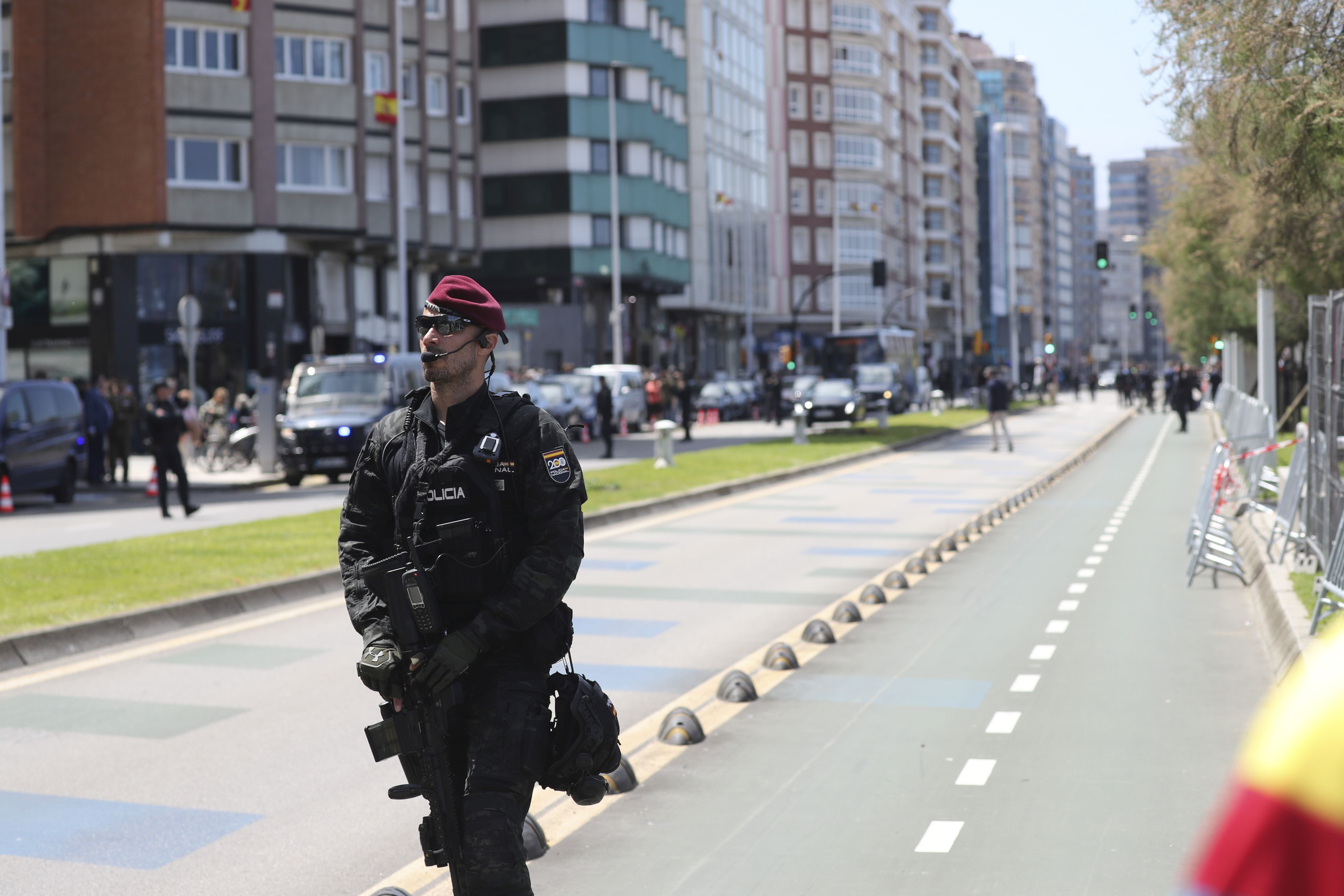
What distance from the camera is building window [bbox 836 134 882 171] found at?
112m

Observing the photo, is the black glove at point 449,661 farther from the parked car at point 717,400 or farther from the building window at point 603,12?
the building window at point 603,12

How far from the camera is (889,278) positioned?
390 ft

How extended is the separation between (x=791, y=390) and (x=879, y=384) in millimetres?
3177

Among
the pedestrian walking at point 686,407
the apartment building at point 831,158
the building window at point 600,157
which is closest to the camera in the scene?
the pedestrian walking at point 686,407

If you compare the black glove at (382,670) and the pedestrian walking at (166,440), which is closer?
the black glove at (382,670)

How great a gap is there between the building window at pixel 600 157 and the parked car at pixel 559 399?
86.7 ft

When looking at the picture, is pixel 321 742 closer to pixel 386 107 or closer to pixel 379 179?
pixel 386 107

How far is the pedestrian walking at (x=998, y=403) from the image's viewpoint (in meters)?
36.3

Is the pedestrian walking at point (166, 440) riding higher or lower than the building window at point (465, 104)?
lower

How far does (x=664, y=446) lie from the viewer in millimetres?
30031

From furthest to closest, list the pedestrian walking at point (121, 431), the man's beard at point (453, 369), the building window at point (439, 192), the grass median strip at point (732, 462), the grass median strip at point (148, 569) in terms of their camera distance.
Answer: the building window at point (439, 192) → the pedestrian walking at point (121, 431) → the grass median strip at point (732, 462) → the grass median strip at point (148, 569) → the man's beard at point (453, 369)

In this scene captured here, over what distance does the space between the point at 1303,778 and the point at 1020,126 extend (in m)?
181

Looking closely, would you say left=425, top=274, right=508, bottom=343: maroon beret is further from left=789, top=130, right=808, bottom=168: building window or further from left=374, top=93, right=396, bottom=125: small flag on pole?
left=789, top=130, right=808, bottom=168: building window

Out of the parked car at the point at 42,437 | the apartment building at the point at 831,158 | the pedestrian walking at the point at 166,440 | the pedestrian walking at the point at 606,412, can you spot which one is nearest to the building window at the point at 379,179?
the pedestrian walking at the point at 606,412
